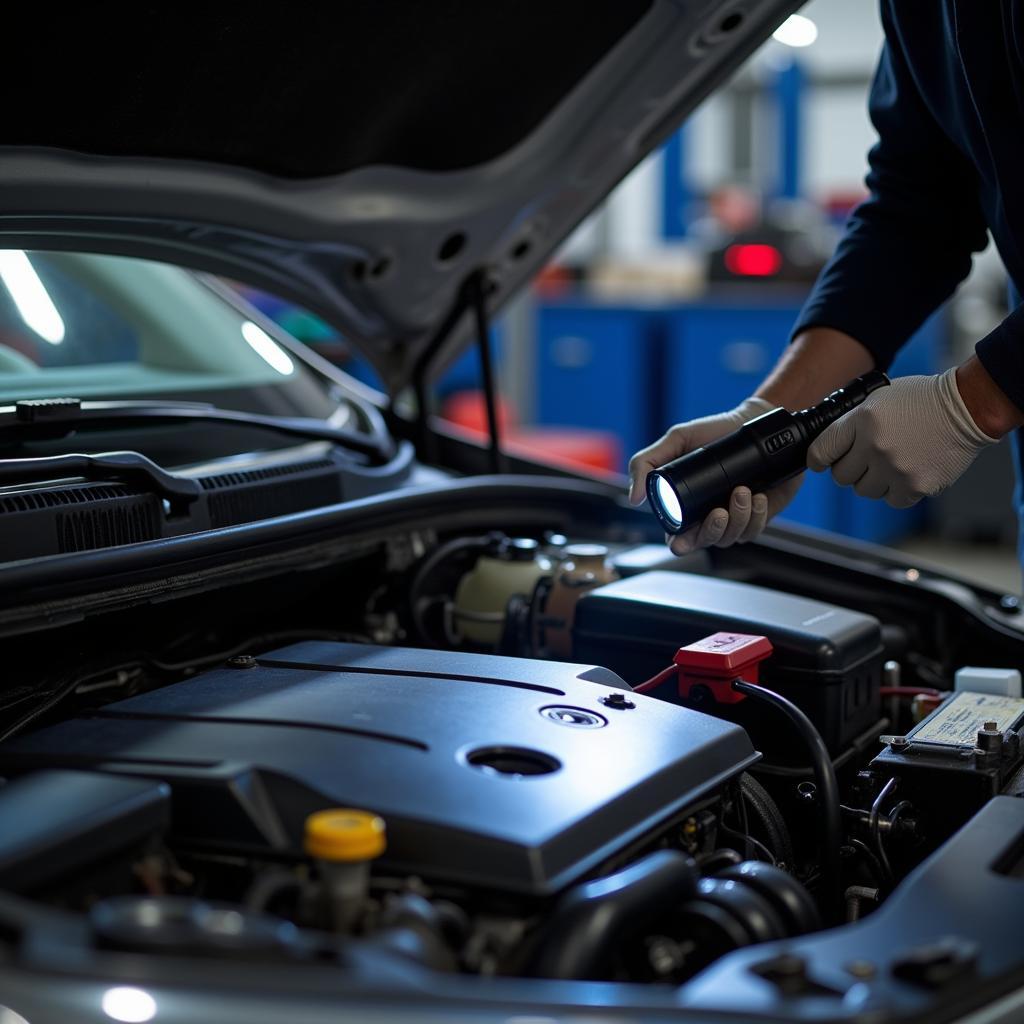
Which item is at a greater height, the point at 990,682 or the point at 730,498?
the point at 730,498

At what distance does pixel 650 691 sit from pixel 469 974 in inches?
20.0

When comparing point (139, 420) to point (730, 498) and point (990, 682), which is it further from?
point (990, 682)

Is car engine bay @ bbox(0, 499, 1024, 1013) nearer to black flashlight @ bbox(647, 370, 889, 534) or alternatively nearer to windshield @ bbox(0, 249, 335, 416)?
black flashlight @ bbox(647, 370, 889, 534)

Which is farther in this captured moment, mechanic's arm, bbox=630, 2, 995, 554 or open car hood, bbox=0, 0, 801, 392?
mechanic's arm, bbox=630, 2, 995, 554

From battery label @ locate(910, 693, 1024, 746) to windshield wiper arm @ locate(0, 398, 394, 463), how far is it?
808 millimetres

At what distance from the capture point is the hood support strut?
2006 millimetres

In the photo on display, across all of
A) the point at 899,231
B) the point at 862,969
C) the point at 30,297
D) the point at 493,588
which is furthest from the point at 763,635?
the point at 30,297

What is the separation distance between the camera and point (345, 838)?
2.86 feet

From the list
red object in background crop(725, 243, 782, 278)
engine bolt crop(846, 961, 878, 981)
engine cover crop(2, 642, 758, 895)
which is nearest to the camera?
engine bolt crop(846, 961, 878, 981)

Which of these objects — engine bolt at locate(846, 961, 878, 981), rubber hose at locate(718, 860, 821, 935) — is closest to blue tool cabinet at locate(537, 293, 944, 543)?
rubber hose at locate(718, 860, 821, 935)

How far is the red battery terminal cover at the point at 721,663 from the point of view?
50.1 inches

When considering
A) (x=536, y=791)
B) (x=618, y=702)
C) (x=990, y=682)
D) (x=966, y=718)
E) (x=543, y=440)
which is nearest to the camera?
(x=536, y=791)

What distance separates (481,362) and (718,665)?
0.91 metres

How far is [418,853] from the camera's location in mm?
932
